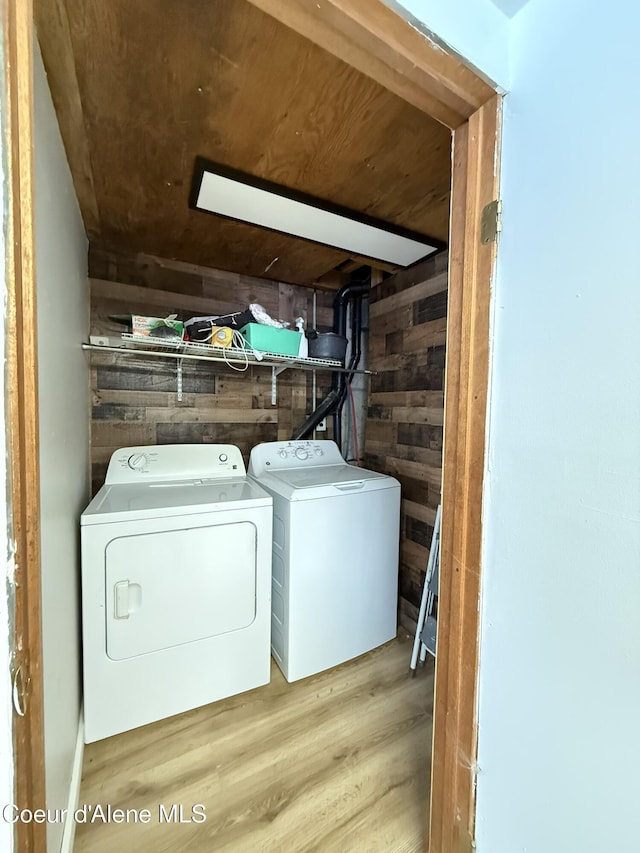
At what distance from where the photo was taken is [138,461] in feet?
6.04

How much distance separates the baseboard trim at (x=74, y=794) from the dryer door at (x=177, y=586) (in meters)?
0.29

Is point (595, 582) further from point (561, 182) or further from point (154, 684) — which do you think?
point (154, 684)

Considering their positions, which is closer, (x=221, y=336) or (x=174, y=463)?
(x=221, y=336)

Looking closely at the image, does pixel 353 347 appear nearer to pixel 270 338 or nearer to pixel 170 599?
pixel 270 338

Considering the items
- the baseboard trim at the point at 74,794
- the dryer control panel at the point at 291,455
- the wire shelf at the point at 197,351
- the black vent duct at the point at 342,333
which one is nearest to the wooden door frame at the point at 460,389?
the baseboard trim at the point at 74,794

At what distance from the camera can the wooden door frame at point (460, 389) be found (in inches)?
30.0

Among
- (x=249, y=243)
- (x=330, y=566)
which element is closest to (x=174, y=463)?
(x=330, y=566)

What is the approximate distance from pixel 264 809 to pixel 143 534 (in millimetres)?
1045

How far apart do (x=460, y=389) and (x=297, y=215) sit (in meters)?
1.21

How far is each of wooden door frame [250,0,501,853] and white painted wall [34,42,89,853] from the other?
0.81 metres

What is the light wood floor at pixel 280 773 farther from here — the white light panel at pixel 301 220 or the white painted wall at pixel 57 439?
the white light panel at pixel 301 220

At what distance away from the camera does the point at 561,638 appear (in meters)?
0.70

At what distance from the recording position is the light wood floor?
3.64 ft

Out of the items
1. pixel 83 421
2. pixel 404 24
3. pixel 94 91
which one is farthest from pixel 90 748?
pixel 404 24
